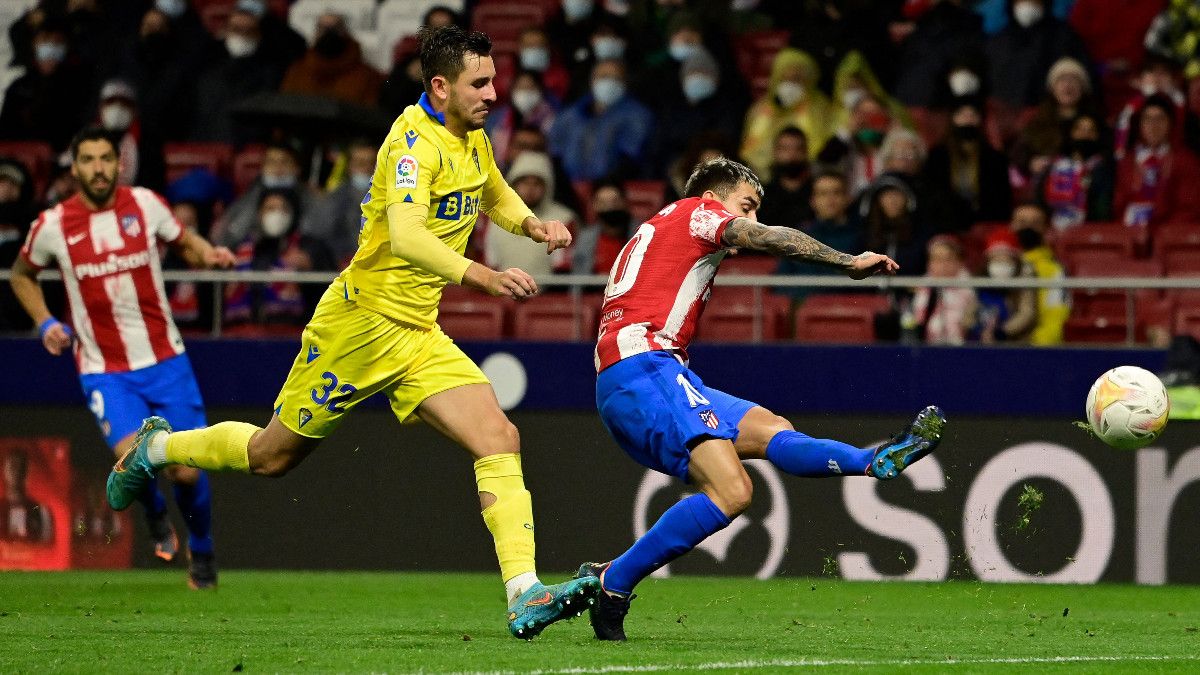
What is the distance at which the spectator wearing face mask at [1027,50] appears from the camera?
14.4 m

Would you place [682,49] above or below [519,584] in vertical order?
above

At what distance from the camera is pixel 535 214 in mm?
12859

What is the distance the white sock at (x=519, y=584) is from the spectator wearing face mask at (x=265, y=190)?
6689mm

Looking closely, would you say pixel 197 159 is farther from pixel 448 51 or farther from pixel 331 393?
pixel 448 51

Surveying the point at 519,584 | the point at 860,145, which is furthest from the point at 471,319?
the point at 519,584

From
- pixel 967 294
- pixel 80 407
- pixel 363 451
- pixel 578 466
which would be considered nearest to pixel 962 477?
pixel 967 294

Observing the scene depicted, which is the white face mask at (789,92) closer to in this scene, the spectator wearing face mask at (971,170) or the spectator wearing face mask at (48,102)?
the spectator wearing face mask at (971,170)

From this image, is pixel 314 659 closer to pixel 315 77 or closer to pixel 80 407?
pixel 80 407

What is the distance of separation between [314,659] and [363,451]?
5357mm

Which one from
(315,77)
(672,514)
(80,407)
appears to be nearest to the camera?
(672,514)

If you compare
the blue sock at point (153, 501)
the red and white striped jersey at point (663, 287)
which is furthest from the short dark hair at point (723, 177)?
the blue sock at point (153, 501)

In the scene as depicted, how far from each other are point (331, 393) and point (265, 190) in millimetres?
6292

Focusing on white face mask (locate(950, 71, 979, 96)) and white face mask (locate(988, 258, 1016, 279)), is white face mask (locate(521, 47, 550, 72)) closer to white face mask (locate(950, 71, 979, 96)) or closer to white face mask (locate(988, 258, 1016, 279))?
white face mask (locate(950, 71, 979, 96))

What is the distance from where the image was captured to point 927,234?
1220 centimetres
